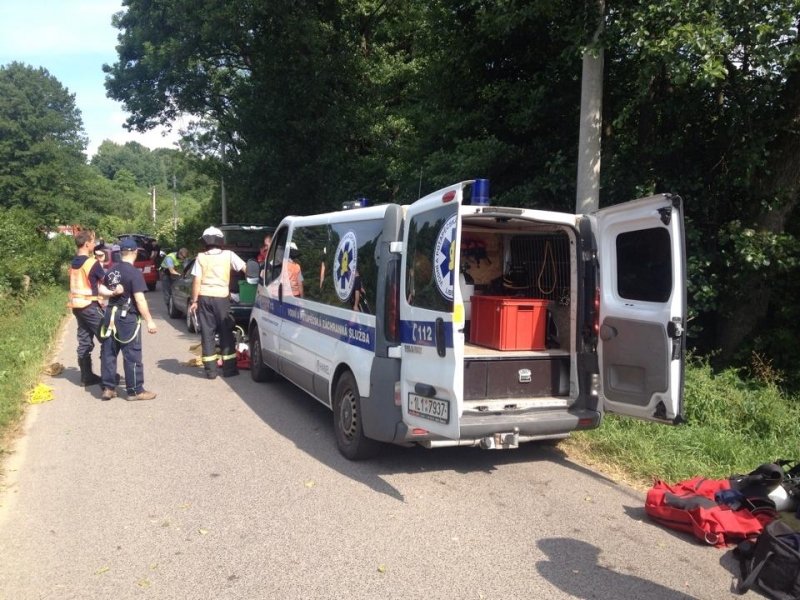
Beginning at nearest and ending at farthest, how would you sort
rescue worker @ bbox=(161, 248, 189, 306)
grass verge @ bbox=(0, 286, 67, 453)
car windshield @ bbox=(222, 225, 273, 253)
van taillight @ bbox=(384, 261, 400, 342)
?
1. van taillight @ bbox=(384, 261, 400, 342)
2. grass verge @ bbox=(0, 286, 67, 453)
3. car windshield @ bbox=(222, 225, 273, 253)
4. rescue worker @ bbox=(161, 248, 189, 306)

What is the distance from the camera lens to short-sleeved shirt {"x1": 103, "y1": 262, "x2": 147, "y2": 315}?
7277 millimetres

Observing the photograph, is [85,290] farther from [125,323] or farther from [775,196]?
[775,196]

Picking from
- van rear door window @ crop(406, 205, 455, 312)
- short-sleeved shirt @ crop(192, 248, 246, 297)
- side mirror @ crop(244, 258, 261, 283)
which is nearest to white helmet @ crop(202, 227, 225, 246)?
short-sleeved shirt @ crop(192, 248, 246, 297)

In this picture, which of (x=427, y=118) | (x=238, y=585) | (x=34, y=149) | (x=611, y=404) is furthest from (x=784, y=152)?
(x=34, y=149)

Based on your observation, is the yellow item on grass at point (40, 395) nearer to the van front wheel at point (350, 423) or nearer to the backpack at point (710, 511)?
the van front wheel at point (350, 423)

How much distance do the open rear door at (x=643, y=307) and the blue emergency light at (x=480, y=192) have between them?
3.56 feet

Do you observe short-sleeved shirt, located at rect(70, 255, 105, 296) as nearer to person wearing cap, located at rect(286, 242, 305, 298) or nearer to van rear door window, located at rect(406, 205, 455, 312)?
person wearing cap, located at rect(286, 242, 305, 298)

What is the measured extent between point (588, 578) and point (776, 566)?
42.7 inches

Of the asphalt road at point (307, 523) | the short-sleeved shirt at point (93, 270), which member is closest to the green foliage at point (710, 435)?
the asphalt road at point (307, 523)

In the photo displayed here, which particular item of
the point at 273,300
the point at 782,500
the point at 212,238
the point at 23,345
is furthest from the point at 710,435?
the point at 23,345

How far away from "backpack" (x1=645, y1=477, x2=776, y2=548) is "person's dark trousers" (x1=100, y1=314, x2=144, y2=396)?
576 cm

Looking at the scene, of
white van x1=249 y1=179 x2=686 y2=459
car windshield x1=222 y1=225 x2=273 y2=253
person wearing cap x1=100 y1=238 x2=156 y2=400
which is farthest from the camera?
car windshield x1=222 y1=225 x2=273 y2=253

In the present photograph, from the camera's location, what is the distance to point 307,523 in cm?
427

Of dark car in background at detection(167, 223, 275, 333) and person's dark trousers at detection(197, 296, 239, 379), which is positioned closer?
person's dark trousers at detection(197, 296, 239, 379)
